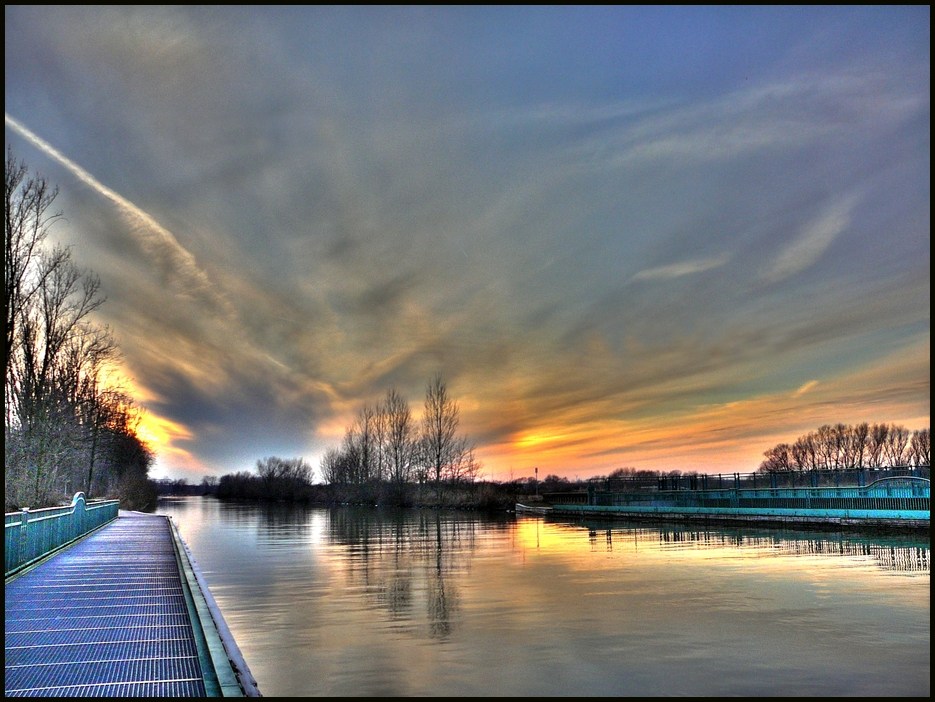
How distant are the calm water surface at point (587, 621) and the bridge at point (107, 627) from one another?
92 centimetres

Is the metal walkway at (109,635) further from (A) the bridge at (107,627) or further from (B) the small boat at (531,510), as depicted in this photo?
(B) the small boat at (531,510)

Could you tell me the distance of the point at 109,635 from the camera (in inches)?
361

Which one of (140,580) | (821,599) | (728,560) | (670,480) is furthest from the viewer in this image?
(670,480)

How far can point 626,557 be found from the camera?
22.6 metres

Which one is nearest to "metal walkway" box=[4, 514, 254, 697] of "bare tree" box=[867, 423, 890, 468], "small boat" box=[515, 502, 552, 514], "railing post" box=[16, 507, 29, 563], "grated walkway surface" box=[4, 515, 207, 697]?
"grated walkway surface" box=[4, 515, 207, 697]

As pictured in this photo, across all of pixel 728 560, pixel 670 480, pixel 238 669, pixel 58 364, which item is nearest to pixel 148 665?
pixel 238 669

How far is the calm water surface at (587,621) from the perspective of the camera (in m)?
8.66

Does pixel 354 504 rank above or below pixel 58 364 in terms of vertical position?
below

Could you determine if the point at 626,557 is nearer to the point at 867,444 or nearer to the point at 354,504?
the point at 354,504

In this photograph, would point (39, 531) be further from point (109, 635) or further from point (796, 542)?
point (796, 542)

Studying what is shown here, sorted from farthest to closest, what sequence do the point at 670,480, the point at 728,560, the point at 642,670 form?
the point at 670,480 < the point at 728,560 < the point at 642,670

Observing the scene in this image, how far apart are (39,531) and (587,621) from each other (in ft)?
43.1

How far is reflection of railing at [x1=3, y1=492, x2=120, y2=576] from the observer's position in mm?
14071

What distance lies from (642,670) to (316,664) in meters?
4.18
